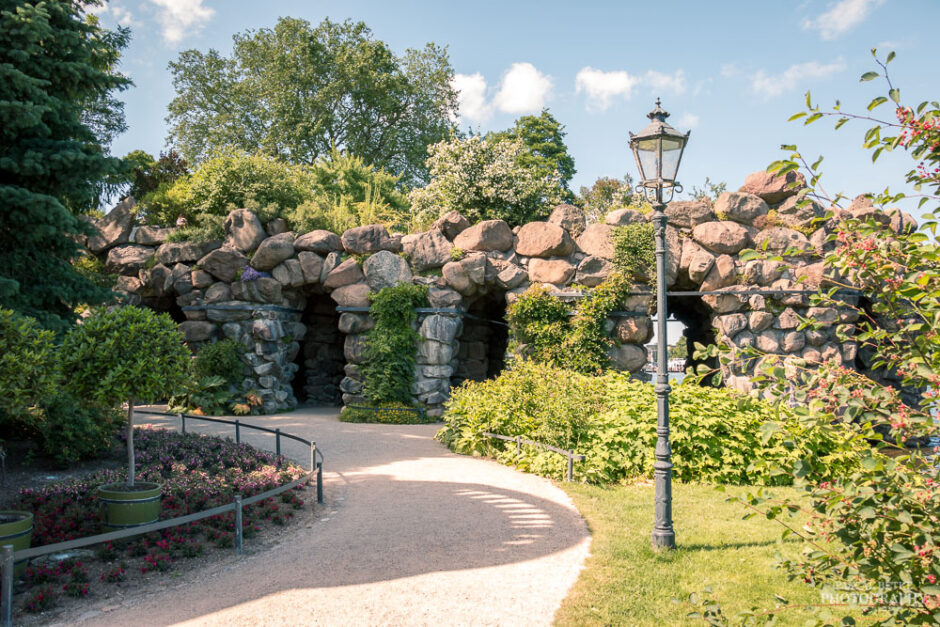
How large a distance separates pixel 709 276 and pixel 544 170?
44.0ft

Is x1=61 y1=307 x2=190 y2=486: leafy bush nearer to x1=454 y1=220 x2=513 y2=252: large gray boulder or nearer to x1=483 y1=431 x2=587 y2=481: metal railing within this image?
x1=483 y1=431 x2=587 y2=481: metal railing

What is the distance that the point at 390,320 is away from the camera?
13406mm

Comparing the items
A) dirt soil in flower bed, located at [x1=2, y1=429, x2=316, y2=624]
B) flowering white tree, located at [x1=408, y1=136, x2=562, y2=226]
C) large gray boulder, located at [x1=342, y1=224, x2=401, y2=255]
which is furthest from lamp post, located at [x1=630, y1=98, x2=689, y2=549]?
large gray boulder, located at [x1=342, y1=224, x2=401, y2=255]

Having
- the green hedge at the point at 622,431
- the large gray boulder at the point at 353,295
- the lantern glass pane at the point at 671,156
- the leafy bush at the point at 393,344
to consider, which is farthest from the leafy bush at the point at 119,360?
the large gray boulder at the point at 353,295

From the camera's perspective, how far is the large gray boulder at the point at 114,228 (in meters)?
15.0

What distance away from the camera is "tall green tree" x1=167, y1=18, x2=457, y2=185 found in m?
27.5

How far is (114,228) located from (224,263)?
10.9 ft

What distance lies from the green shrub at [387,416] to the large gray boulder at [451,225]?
14.0ft

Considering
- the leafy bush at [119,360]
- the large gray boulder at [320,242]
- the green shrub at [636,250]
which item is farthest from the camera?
the large gray boulder at [320,242]

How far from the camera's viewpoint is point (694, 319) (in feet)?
54.3

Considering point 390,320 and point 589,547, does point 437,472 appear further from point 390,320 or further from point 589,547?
point 390,320

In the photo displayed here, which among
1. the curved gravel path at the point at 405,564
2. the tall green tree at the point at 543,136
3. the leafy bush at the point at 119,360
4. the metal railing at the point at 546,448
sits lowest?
the curved gravel path at the point at 405,564

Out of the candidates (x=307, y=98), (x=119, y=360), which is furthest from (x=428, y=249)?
(x=307, y=98)

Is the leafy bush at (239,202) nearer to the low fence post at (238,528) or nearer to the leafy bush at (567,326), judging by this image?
the leafy bush at (567,326)
